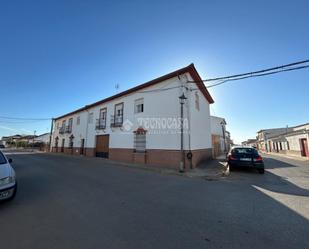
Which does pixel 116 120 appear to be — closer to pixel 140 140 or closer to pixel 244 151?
pixel 140 140

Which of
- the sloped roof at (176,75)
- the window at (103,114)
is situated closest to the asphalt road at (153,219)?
the sloped roof at (176,75)

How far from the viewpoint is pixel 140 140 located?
43.3ft

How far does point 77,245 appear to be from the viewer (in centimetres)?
240

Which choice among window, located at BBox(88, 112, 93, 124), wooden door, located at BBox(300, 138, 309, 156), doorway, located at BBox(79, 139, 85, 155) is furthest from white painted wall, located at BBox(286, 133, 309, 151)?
doorway, located at BBox(79, 139, 85, 155)

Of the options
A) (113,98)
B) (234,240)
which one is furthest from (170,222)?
(113,98)

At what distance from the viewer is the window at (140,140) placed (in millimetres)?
12875

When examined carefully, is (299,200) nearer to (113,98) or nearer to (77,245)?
(77,245)

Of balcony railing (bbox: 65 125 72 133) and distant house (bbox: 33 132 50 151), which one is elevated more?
balcony railing (bbox: 65 125 72 133)

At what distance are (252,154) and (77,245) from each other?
364 inches

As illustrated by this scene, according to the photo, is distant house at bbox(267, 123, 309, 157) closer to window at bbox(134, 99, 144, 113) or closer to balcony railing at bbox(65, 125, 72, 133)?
Result: window at bbox(134, 99, 144, 113)

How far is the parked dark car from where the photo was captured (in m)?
8.75

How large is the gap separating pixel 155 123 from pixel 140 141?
215 cm

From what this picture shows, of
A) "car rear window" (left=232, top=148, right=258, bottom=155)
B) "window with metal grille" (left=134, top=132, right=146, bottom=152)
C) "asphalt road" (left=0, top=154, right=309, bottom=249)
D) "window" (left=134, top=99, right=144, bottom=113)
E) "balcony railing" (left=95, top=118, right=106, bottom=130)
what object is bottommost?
"asphalt road" (left=0, top=154, right=309, bottom=249)

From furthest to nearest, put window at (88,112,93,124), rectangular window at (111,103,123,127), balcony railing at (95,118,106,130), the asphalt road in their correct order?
window at (88,112,93,124), balcony railing at (95,118,106,130), rectangular window at (111,103,123,127), the asphalt road
